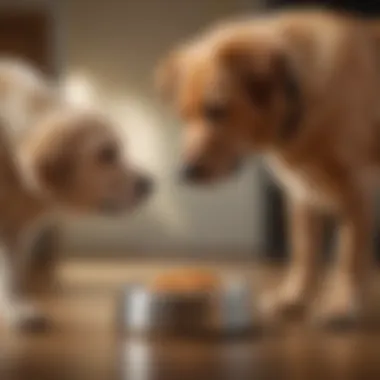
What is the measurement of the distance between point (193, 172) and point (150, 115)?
93.4 inches

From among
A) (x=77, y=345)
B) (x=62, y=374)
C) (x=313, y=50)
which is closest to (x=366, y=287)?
(x=313, y=50)

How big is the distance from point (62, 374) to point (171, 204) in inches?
113

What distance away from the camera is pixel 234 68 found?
1249 mm

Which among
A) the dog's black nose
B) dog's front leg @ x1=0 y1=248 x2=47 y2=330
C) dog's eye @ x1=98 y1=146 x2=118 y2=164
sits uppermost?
dog's eye @ x1=98 y1=146 x2=118 y2=164

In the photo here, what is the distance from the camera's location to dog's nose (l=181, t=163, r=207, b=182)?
51.4 inches

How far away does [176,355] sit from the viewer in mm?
976

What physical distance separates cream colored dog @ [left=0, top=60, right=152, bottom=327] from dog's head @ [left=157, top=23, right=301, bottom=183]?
0.10 meters

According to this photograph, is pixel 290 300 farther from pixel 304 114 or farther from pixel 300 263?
pixel 304 114

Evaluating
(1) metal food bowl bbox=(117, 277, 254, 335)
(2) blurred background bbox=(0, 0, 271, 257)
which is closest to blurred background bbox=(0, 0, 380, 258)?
(2) blurred background bbox=(0, 0, 271, 257)

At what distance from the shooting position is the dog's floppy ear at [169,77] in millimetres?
1371

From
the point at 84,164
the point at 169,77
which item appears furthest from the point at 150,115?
the point at 84,164

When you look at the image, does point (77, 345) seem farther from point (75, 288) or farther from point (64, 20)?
point (64, 20)

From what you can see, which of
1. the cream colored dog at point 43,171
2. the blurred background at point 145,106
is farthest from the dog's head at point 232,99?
the blurred background at point 145,106

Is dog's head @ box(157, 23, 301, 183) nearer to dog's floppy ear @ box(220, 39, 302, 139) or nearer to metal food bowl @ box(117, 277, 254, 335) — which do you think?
dog's floppy ear @ box(220, 39, 302, 139)
